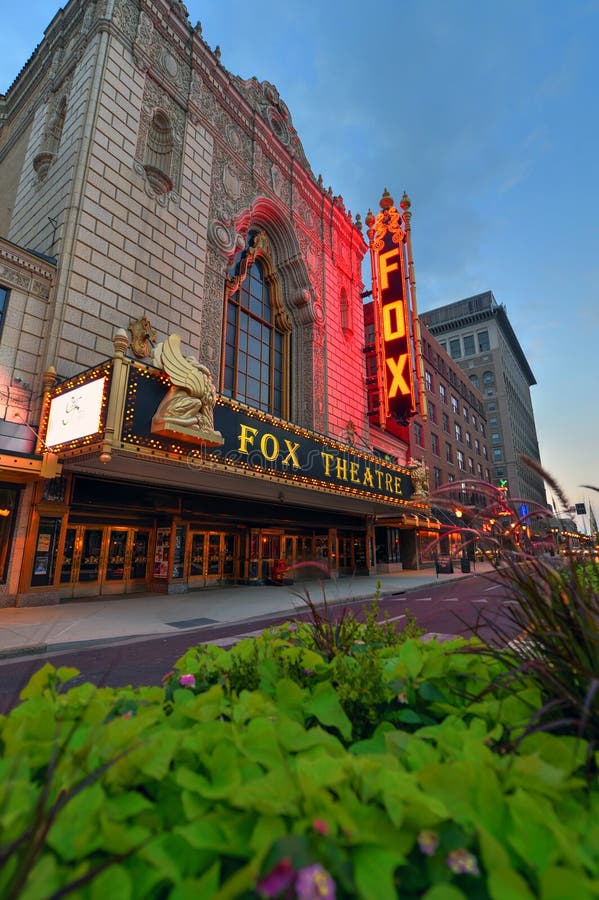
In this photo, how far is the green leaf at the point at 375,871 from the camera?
2.57 ft

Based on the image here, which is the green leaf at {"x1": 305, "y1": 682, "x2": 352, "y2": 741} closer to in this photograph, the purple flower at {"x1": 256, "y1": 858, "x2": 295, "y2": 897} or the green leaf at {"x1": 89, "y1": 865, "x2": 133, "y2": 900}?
the purple flower at {"x1": 256, "y1": 858, "x2": 295, "y2": 897}

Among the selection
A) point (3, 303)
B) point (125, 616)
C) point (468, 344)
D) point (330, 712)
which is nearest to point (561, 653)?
point (330, 712)

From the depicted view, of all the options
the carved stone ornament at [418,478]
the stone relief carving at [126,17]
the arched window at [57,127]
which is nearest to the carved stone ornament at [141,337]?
the arched window at [57,127]

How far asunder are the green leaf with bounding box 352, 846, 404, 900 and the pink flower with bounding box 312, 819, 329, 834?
0.24 ft

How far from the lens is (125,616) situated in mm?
10945

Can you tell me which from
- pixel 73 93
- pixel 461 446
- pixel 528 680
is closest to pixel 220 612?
pixel 528 680

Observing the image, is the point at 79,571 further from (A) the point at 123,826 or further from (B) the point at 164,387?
(A) the point at 123,826

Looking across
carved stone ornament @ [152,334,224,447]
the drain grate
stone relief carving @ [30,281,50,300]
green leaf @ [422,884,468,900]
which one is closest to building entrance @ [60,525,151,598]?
the drain grate

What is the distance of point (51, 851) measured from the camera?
88 cm

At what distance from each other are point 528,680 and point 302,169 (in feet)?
87.8

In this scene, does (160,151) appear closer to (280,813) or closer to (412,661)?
(412,661)

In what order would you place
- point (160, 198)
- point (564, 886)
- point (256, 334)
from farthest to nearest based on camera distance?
point (256, 334)
point (160, 198)
point (564, 886)

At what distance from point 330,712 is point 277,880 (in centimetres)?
91

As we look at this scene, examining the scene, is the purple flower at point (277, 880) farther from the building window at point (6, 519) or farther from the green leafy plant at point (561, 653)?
the building window at point (6, 519)
